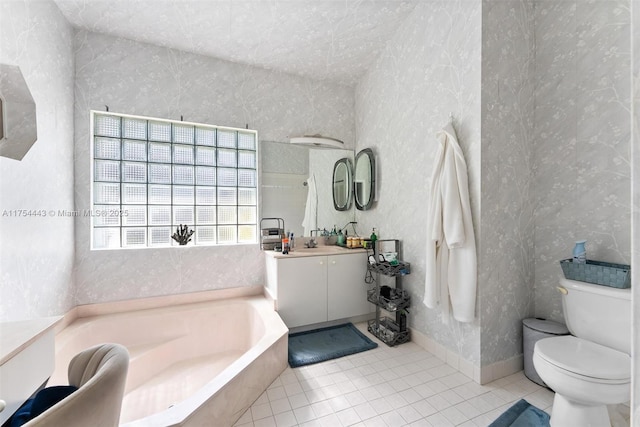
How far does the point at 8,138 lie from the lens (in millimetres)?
1355

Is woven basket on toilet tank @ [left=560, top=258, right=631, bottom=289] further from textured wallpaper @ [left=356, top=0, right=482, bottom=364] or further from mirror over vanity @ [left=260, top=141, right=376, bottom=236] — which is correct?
mirror over vanity @ [left=260, top=141, right=376, bottom=236]

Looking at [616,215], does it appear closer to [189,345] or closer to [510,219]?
[510,219]

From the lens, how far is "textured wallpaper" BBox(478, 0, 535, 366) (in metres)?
1.75

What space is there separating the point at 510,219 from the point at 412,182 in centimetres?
77

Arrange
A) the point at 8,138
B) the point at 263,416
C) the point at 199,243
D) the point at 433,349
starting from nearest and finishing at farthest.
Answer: the point at 8,138, the point at 263,416, the point at 433,349, the point at 199,243

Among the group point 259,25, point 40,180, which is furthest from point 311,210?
point 40,180

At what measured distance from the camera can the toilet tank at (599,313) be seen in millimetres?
1375

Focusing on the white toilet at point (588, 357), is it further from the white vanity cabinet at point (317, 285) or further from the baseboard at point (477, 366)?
the white vanity cabinet at point (317, 285)

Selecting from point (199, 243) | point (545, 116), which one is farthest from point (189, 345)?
point (545, 116)

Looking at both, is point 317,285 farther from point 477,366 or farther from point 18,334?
point 18,334

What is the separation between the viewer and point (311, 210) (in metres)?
2.97

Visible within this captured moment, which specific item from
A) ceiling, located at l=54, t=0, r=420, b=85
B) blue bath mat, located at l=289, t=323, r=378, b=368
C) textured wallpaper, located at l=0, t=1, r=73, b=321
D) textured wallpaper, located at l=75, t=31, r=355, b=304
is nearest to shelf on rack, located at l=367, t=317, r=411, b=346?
blue bath mat, located at l=289, t=323, r=378, b=368

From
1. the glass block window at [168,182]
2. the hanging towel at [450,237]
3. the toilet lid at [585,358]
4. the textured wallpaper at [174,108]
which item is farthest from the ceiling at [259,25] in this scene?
the toilet lid at [585,358]

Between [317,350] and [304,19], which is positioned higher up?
[304,19]
